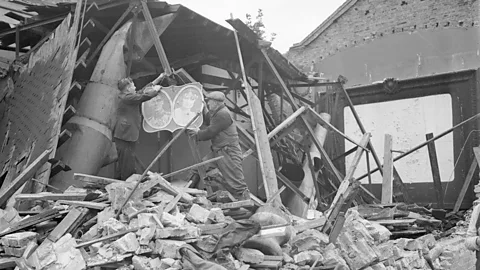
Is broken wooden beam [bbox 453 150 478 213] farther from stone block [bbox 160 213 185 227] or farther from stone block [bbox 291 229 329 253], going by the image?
stone block [bbox 160 213 185 227]

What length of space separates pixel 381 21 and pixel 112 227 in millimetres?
14373

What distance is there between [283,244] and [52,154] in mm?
2961

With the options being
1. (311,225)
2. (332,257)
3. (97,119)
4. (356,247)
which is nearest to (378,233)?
(356,247)

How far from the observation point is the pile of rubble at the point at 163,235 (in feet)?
14.8

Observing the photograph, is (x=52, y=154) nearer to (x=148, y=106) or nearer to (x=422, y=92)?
(x=148, y=106)

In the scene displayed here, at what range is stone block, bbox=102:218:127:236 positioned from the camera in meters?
4.72

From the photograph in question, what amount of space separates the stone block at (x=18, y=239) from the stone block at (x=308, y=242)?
9.29ft

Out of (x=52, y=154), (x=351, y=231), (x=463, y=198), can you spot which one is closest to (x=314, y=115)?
(x=351, y=231)

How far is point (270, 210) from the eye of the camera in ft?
20.1

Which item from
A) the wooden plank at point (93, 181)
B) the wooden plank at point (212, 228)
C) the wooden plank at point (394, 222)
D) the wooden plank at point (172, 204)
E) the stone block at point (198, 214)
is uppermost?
the wooden plank at point (93, 181)

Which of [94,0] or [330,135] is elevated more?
[94,0]

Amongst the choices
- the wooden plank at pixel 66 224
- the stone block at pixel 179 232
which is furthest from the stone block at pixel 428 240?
the wooden plank at pixel 66 224

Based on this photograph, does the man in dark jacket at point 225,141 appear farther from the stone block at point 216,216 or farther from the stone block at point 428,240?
the stone block at point 428,240

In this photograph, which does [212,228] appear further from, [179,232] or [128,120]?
[128,120]
